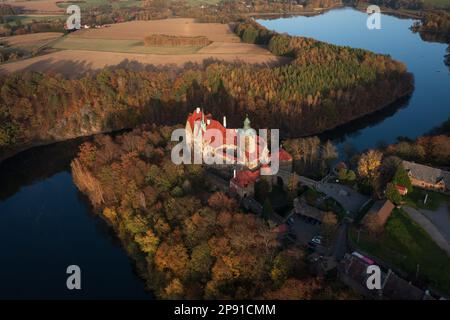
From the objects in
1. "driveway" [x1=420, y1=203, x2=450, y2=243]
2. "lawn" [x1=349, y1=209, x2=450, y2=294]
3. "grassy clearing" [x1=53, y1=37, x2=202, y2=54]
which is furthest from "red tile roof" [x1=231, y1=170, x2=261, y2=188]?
"grassy clearing" [x1=53, y1=37, x2=202, y2=54]

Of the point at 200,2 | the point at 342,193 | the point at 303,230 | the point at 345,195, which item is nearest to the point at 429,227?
the point at 345,195

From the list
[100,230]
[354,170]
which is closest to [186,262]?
[100,230]

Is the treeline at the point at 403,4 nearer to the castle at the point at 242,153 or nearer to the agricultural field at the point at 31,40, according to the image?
the agricultural field at the point at 31,40

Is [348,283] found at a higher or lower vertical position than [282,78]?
lower

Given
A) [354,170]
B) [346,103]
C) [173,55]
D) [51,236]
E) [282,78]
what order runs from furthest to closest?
[173,55] → [282,78] → [346,103] → [354,170] → [51,236]

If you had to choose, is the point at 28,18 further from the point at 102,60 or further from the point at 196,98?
the point at 196,98

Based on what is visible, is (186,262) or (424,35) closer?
(186,262)

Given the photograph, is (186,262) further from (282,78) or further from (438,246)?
(282,78)
